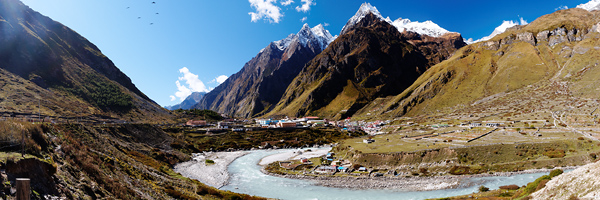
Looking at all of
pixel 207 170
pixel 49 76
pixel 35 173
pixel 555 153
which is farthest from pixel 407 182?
pixel 49 76

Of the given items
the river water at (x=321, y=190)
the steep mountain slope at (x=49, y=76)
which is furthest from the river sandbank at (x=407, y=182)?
the steep mountain slope at (x=49, y=76)

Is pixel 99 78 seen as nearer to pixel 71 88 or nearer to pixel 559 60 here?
pixel 71 88

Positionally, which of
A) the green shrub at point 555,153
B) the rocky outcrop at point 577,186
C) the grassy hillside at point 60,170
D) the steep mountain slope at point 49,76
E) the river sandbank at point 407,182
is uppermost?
the steep mountain slope at point 49,76

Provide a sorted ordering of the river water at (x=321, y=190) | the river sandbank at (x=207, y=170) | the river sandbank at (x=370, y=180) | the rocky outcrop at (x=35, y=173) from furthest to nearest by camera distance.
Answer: the river sandbank at (x=207, y=170) → the river sandbank at (x=370, y=180) → the river water at (x=321, y=190) → the rocky outcrop at (x=35, y=173)

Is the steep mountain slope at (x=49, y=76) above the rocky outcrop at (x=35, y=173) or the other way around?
above

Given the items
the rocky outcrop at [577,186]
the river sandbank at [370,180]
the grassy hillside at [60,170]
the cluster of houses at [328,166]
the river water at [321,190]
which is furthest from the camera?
the cluster of houses at [328,166]

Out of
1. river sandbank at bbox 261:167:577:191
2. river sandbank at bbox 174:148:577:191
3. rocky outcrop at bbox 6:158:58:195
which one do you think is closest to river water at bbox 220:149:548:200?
river sandbank at bbox 261:167:577:191

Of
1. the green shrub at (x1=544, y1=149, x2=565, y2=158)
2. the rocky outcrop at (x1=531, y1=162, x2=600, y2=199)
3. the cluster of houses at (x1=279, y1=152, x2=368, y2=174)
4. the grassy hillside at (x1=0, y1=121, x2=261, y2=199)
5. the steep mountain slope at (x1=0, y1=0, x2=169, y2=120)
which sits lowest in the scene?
the cluster of houses at (x1=279, y1=152, x2=368, y2=174)

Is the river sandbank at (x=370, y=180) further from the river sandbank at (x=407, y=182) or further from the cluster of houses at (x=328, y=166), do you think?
the cluster of houses at (x=328, y=166)

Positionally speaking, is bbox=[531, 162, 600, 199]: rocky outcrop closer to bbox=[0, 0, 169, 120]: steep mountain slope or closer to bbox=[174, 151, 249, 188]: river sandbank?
bbox=[174, 151, 249, 188]: river sandbank
